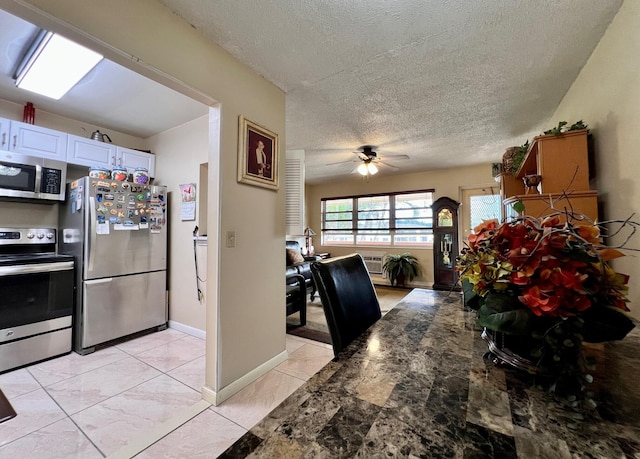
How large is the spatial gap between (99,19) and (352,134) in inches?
97.3

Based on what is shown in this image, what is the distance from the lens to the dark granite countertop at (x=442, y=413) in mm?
401

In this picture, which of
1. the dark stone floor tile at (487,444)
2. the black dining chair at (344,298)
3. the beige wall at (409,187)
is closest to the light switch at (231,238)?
the black dining chair at (344,298)

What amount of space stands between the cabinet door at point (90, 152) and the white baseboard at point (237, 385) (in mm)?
2623

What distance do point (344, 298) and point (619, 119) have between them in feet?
5.67

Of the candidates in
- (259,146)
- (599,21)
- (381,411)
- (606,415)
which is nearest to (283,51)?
(259,146)

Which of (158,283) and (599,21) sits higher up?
(599,21)

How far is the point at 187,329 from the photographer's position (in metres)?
2.82

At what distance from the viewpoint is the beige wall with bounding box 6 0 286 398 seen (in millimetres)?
1208

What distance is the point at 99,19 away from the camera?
1.17 m

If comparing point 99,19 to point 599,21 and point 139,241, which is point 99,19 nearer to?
point 139,241

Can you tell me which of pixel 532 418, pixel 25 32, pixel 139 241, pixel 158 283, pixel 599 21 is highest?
pixel 25 32

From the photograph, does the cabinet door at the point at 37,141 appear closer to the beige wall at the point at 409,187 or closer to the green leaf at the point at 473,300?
the green leaf at the point at 473,300

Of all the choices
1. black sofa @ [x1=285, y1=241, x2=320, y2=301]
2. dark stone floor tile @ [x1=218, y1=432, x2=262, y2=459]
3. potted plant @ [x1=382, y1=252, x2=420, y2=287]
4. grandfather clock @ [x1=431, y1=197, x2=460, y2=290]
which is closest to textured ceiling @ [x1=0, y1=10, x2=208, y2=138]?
black sofa @ [x1=285, y1=241, x2=320, y2=301]

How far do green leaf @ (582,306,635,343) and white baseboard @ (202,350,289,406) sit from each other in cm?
187
